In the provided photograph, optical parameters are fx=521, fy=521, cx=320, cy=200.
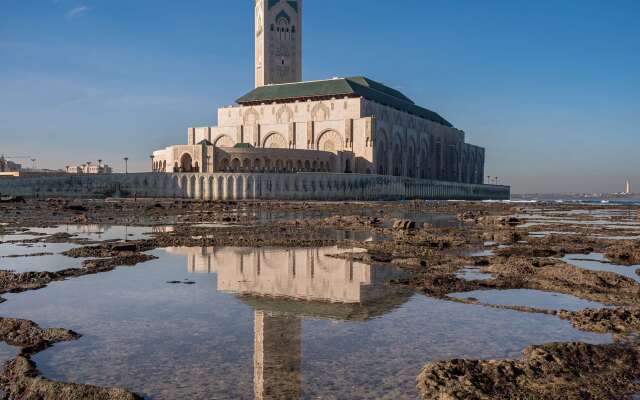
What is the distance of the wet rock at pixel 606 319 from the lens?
258 inches

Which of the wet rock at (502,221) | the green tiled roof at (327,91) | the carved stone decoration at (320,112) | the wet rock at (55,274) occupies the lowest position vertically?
the wet rock at (55,274)

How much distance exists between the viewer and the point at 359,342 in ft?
19.5

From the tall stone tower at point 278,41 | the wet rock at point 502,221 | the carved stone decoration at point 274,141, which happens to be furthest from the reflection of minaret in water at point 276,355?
the tall stone tower at point 278,41

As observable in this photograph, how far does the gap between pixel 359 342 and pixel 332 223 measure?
18227 mm

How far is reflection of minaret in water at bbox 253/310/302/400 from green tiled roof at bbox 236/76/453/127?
247ft

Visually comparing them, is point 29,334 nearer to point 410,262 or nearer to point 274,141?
point 410,262

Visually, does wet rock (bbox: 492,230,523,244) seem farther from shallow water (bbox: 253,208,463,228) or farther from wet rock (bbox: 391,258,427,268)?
wet rock (bbox: 391,258,427,268)

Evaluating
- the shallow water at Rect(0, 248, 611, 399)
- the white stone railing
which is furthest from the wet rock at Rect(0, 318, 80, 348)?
the white stone railing

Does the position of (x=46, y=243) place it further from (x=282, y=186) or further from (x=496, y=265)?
(x=282, y=186)

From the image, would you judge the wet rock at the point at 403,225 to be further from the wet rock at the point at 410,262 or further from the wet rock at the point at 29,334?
the wet rock at the point at 29,334

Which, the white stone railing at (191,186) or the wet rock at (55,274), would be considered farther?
the white stone railing at (191,186)

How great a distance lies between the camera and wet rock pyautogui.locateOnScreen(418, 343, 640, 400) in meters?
4.46

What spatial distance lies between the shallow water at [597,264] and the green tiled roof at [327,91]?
224 feet

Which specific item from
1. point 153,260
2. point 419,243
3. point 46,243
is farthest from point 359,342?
point 46,243
